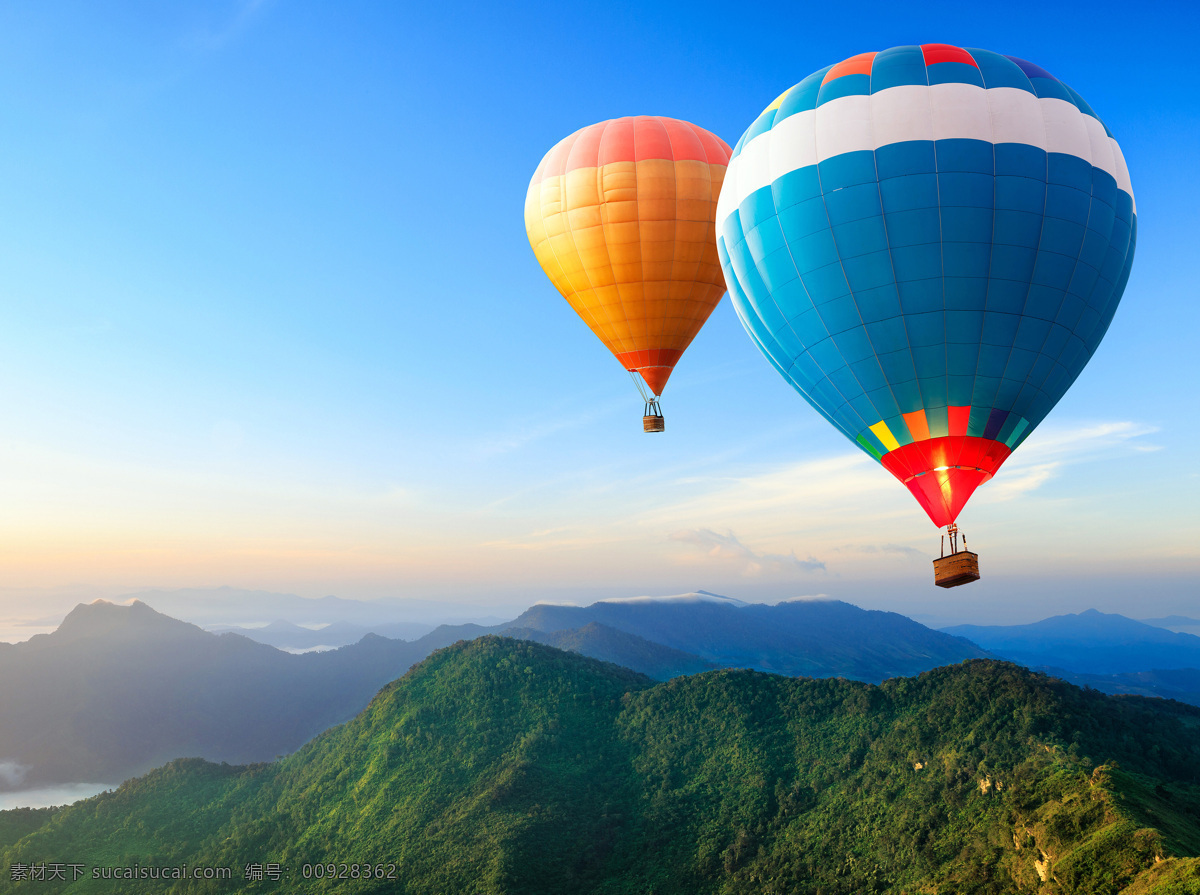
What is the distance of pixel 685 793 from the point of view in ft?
146

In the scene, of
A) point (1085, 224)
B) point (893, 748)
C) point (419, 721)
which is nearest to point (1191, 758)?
point (893, 748)

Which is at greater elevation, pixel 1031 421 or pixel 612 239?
pixel 612 239

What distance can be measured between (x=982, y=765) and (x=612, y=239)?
2858 centimetres

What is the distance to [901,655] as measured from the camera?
19825 cm

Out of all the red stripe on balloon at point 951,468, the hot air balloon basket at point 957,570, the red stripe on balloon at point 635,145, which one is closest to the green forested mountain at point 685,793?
the hot air balloon basket at point 957,570

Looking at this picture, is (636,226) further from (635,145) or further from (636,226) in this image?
(635,145)

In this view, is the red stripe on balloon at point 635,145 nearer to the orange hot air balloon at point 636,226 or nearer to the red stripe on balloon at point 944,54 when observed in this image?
the orange hot air balloon at point 636,226

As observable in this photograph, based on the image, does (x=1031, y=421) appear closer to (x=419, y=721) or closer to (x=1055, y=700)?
(x=1055, y=700)

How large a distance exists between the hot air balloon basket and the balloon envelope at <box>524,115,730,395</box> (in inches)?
524

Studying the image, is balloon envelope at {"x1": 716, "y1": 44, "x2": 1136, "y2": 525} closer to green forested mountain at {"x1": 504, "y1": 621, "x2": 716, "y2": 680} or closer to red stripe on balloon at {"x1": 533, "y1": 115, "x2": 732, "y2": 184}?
red stripe on balloon at {"x1": 533, "y1": 115, "x2": 732, "y2": 184}

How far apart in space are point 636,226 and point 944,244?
1150 centimetres

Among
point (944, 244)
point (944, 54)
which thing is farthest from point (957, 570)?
point (944, 54)

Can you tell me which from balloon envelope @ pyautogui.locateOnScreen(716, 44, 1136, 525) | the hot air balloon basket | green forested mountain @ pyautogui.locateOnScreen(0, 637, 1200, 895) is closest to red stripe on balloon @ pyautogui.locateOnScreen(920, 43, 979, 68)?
balloon envelope @ pyautogui.locateOnScreen(716, 44, 1136, 525)

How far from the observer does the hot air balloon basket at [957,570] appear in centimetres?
1380
